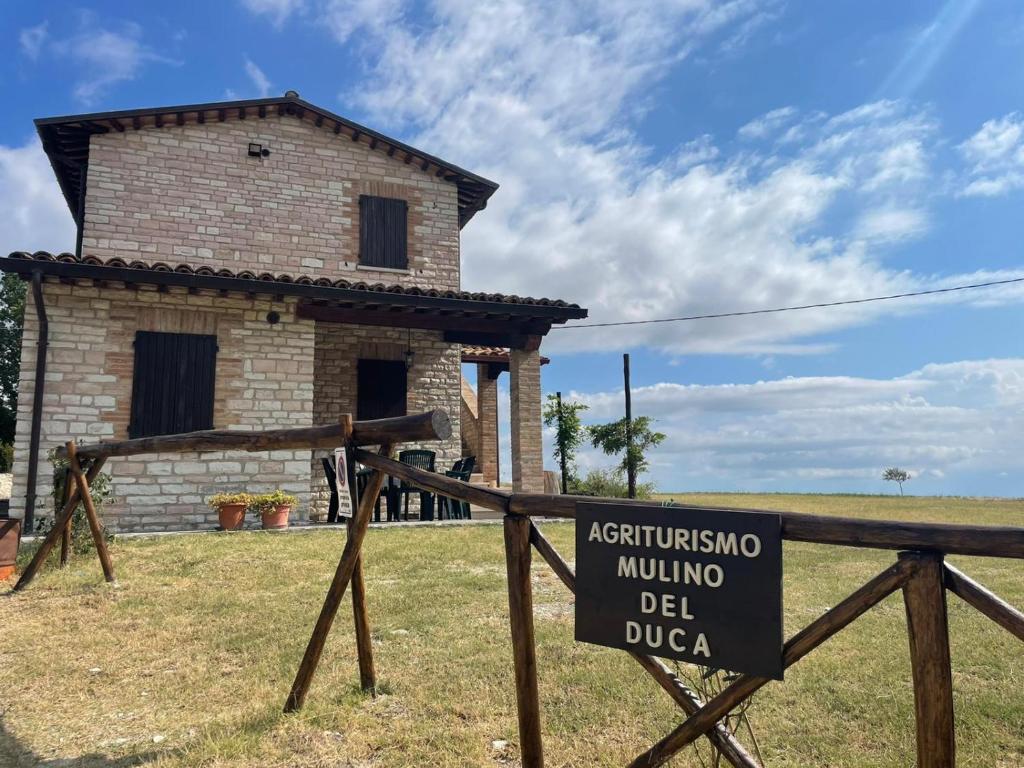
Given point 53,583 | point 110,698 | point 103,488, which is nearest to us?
point 110,698

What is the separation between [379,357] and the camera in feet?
40.6

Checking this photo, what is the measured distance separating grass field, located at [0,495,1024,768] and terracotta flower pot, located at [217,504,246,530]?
284 centimetres

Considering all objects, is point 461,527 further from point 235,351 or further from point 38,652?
point 38,652

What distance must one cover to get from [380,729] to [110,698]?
1608mm

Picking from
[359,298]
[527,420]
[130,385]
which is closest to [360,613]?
[359,298]

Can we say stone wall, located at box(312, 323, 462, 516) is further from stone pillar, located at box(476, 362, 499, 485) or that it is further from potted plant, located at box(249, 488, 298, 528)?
stone pillar, located at box(476, 362, 499, 485)

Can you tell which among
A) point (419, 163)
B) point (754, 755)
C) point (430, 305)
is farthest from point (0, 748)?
point (419, 163)

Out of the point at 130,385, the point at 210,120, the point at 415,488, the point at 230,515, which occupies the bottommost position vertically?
the point at 230,515

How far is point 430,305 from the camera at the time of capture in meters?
10.4

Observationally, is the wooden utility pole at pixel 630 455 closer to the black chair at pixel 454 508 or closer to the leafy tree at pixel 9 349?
the black chair at pixel 454 508

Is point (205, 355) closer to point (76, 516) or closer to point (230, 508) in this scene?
point (230, 508)

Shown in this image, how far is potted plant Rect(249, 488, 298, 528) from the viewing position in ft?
30.6

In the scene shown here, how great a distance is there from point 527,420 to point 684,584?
927 centimetres

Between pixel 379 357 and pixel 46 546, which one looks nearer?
pixel 46 546
